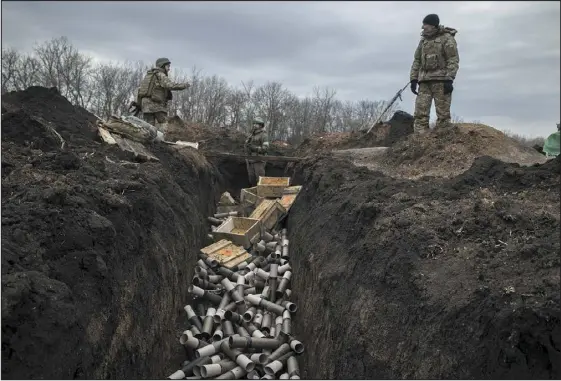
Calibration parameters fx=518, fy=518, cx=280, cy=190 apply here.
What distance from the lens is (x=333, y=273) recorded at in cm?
686

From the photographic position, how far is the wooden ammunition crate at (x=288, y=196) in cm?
1400

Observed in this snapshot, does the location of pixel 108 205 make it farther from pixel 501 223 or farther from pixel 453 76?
pixel 453 76

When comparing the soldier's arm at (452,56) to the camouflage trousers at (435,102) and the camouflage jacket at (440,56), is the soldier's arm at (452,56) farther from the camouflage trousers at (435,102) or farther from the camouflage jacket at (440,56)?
the camouflage trousers at (435,102)

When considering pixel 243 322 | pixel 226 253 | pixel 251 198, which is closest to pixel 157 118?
pixel 251 198

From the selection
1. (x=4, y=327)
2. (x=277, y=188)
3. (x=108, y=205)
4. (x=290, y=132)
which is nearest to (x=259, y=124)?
(x=277, y=188)

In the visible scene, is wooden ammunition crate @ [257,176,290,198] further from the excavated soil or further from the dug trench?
the dug trench

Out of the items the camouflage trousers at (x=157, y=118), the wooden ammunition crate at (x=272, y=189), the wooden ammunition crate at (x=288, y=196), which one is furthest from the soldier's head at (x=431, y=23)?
the camouflage trousers at (x=157, y=118)

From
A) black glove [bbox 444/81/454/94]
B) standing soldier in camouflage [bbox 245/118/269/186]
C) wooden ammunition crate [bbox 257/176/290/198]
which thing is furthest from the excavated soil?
black glove [bbox 444/81/454/94]

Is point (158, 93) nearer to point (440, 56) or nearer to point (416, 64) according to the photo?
point (416, 64)

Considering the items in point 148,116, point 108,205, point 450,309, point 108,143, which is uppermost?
point 148,116

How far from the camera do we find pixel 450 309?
4.03 meters

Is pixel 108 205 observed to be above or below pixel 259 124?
below

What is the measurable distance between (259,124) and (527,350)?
15225mm

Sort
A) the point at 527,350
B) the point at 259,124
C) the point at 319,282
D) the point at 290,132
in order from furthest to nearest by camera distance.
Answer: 1. the point at 290,132
2. the point at 259,124
3. the point at 319,282
4. the point at 527,350
